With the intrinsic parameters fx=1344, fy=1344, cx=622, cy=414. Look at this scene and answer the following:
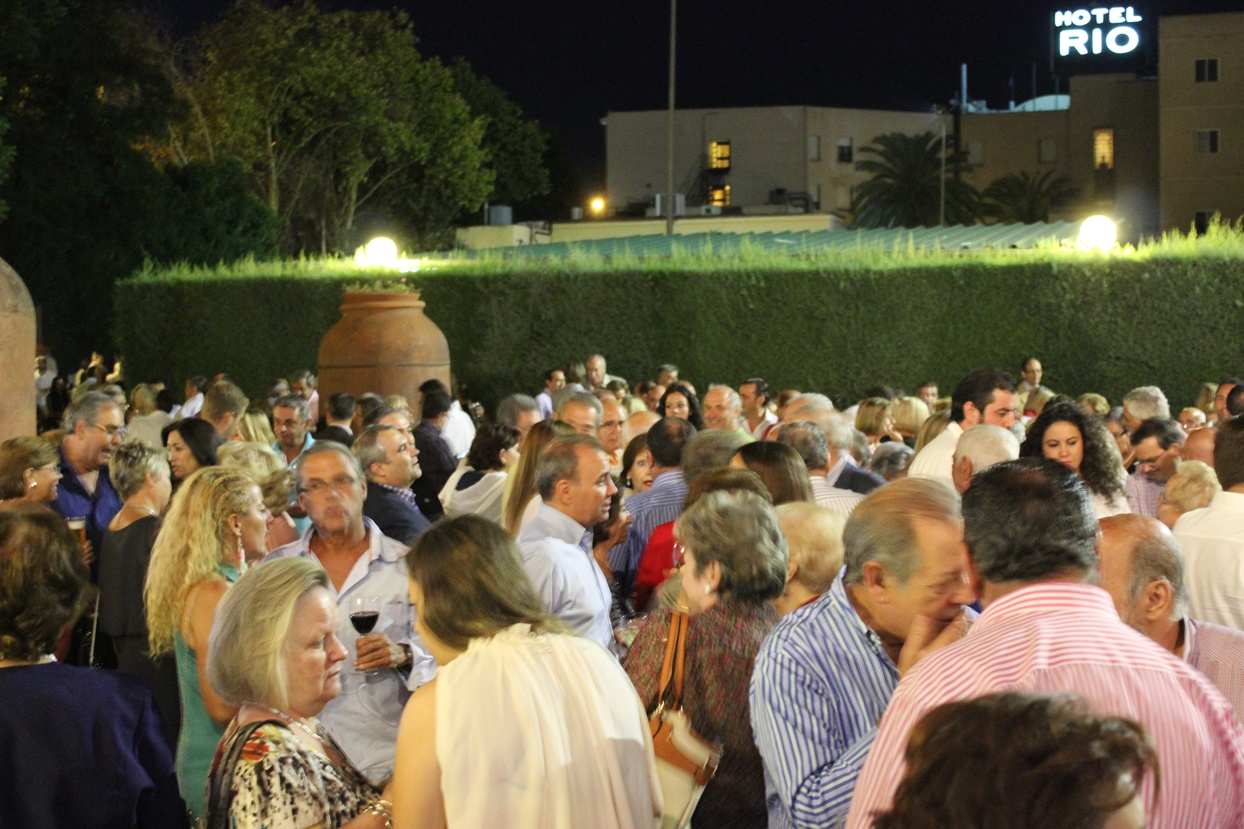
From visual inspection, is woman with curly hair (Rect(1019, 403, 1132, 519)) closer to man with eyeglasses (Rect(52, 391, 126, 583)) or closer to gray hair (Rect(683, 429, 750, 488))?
gray hair (Rect(683, 429, 750, 488))

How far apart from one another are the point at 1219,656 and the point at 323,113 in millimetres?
41296

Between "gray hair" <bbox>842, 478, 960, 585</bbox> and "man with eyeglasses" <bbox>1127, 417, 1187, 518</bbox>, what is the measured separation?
499 cm

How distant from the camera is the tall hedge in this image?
64.0 feet

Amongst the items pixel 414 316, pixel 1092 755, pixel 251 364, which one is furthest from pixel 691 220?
pixel 1092 755

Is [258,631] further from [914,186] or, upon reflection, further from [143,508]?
[914,186]

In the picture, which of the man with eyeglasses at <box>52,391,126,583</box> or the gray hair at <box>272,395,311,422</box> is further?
the gray hair at <box>272,395,311,422</box>

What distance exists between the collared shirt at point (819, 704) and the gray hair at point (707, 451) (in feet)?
11.3

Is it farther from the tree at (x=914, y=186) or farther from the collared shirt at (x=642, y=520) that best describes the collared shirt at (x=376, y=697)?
the tree at (x=914, y=186)

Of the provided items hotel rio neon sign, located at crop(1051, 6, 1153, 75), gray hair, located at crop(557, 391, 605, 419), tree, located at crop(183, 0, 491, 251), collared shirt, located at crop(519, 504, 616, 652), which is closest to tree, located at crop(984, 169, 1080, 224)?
hotel rio neon sign, located at crop(1051, 6, 1153, 75)

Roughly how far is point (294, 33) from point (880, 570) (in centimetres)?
4121

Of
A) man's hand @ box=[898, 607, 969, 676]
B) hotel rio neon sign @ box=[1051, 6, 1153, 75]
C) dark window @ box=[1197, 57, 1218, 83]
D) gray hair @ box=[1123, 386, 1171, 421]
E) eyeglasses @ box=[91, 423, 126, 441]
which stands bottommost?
man's hand @ box=[898, 607, 969, 676]

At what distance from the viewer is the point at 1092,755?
1.82m

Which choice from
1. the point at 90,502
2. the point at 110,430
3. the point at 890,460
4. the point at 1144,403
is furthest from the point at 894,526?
the point at 1144,403

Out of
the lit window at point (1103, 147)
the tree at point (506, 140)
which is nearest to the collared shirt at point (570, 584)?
the tree at point (506, 140)
